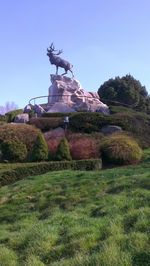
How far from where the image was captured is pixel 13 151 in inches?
800

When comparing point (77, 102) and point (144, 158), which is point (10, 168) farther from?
point (77, 102)

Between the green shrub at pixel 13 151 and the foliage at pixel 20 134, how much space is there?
632 millimetres

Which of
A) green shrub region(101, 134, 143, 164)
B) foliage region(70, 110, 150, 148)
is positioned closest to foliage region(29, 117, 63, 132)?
foliage region(70, 110, 150, 148)

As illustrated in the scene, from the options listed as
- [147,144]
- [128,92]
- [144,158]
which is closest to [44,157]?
[144,158]

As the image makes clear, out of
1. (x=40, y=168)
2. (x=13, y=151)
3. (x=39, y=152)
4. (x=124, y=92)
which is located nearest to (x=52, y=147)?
(x=13, y=151)

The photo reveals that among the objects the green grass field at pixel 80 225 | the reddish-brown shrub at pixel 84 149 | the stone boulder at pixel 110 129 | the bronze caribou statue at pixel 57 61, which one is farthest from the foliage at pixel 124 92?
the green grass field at pixel 80 225

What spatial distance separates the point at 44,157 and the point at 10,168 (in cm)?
303

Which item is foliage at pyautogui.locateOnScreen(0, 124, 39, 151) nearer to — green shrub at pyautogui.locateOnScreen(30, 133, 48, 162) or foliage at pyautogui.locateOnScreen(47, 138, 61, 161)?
foliage at pyautogui.locateOnScreen(47, 138, 61, 161)

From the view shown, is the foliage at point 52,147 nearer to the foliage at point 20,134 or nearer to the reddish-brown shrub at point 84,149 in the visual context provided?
the reddish-brown shrub at point 84,149

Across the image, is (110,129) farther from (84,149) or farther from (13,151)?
(13,151)

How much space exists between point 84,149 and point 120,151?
1739mm

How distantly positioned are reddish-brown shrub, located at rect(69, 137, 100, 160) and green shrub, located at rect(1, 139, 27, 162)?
2.05 m

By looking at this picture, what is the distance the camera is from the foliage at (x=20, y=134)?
2162 centimetres

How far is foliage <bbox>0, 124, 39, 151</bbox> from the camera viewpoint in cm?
2162
